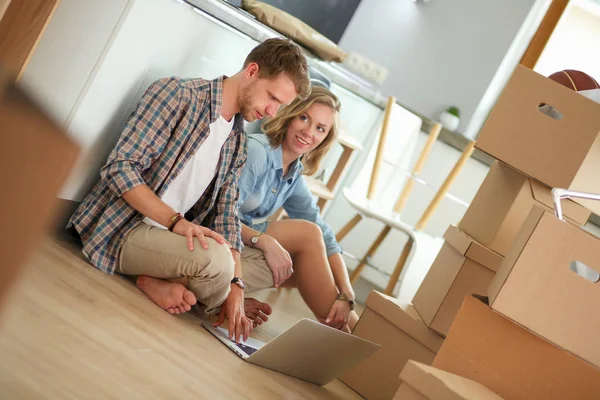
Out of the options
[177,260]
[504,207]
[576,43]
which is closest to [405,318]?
[504,207]

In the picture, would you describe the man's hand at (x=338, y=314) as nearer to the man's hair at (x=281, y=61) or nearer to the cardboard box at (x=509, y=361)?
the man's hair at (x=281, y=61)

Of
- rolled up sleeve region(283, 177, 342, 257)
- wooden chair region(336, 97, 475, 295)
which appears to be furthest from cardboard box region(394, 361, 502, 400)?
wooden chair region(336, 97, 475, 295)

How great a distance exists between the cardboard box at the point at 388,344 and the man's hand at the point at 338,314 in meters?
0.12

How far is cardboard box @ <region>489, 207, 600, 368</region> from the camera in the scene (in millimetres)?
1551

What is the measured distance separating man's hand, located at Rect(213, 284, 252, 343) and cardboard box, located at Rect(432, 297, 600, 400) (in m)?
0.64

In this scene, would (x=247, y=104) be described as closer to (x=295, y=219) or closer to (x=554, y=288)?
(x=295, y=219)

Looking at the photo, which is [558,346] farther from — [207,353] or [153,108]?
[153,108]

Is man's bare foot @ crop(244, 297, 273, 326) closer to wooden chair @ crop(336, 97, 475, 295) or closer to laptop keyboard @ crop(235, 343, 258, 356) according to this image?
laptop keyboard @ crop(235, 343, 258, 356)

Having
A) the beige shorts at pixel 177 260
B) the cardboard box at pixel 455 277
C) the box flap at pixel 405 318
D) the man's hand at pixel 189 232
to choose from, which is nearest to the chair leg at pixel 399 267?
the box flap at pixel 405 318

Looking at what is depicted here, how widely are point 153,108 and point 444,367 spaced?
102cm

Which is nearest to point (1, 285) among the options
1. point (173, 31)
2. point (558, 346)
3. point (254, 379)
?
point (558, 346)

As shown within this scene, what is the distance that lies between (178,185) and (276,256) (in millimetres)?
482

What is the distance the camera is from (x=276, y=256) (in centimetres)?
253

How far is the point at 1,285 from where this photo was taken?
0.42 meters
